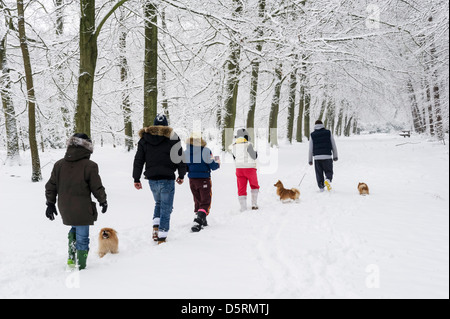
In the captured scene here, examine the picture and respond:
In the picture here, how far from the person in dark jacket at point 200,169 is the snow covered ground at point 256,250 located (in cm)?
34

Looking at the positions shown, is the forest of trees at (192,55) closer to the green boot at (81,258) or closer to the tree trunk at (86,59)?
the tree trunk at (86,59)

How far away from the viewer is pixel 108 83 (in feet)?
54.6

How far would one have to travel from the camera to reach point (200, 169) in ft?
18.0

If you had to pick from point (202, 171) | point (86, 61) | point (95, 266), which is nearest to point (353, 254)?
point (202, 171)

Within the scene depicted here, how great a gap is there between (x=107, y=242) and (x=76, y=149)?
4.53ft

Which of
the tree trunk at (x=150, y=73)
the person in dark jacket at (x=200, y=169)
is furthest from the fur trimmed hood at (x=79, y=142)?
the tree trunk at (x=150, y=73)

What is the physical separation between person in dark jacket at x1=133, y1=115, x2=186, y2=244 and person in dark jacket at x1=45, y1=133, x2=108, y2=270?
3.16 feet

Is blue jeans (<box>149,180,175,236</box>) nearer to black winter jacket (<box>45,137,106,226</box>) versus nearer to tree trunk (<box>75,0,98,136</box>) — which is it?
black winter jacket (<box>45,137,106,226</box>)

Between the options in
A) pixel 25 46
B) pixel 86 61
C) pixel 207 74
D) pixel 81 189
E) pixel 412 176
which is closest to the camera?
pixel 81 189

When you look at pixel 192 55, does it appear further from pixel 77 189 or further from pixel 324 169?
pixel 77 189

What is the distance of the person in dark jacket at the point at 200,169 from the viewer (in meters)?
5.41

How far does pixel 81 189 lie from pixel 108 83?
14410mm

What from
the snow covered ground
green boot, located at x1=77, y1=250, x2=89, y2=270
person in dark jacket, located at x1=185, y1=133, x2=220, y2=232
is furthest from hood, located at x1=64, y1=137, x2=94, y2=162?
person in dark jacket, located at x1=185, y1=133, x2=220, y2=232
